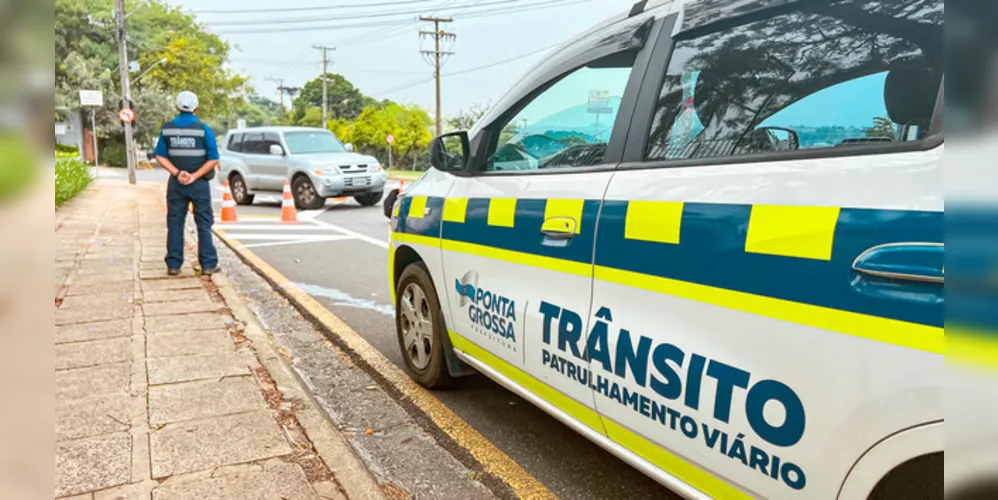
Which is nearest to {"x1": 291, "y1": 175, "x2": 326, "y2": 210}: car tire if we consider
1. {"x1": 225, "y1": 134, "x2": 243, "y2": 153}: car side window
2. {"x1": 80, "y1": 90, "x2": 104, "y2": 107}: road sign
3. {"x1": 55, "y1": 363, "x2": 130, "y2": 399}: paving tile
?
{"x1": 225, "y1": 134, "x2": 243, "y2": 153}: car side window

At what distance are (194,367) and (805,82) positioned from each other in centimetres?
337

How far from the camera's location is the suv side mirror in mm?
3195

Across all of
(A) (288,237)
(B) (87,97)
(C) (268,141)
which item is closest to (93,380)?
(A) (288,237)

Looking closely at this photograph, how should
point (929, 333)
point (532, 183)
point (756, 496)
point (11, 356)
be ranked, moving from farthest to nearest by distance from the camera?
point (532, 183) → point (756, 496) → point (929, 333) → point (11, 356)

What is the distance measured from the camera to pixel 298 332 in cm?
487

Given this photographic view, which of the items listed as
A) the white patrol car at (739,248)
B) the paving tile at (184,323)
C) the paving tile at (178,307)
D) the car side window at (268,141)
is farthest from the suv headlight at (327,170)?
the white patrol car at (739,248)

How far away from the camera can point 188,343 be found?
4164 mm

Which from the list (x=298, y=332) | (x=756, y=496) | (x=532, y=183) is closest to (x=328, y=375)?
(x=298, y=332)

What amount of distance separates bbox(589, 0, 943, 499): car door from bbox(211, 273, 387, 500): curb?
0.98 m

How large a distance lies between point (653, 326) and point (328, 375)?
8.49 feet

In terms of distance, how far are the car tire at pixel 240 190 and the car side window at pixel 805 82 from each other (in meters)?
14.4

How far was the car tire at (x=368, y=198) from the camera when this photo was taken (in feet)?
46.6

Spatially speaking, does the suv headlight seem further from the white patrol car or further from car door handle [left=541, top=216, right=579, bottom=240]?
car door handle [left=541, top=216, right=579, bottom=240]

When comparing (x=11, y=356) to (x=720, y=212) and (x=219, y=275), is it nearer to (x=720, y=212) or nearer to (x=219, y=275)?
(x=720, y=212)
